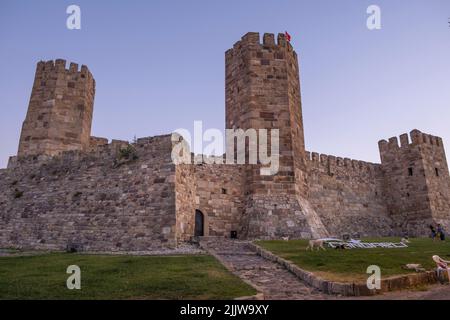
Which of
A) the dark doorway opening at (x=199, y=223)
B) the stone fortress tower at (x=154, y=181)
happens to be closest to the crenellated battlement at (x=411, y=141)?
the stone fortress tower at (x=154, y=181)

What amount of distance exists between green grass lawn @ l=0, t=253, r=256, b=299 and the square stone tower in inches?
426

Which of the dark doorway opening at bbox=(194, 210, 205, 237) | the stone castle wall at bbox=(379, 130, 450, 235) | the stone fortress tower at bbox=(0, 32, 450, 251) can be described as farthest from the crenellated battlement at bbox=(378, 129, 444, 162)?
the dark doorway opening at bbox=(194, 210, 205, 237)

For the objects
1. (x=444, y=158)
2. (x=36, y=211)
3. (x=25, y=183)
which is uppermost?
(x=444, y=158)

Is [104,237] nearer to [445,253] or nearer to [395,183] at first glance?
[445,253]

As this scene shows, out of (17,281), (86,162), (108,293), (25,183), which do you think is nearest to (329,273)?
(108,293)

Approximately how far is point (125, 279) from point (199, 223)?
853 centimetres

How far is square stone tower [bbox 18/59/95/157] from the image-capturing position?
63.7 feet

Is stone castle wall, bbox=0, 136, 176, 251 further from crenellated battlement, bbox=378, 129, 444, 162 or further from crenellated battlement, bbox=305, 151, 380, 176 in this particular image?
crenellated battlement, bbox=378, 129, 444, 162

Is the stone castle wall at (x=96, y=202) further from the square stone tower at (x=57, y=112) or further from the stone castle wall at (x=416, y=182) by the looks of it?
the stone castle wall at (x=416, y=182)

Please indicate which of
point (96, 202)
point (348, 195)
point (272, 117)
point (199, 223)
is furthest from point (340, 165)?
point (96, 202)

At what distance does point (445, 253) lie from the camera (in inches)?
452

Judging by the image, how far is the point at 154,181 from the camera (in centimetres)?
1384

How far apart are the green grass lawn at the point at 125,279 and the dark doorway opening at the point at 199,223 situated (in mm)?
5451
